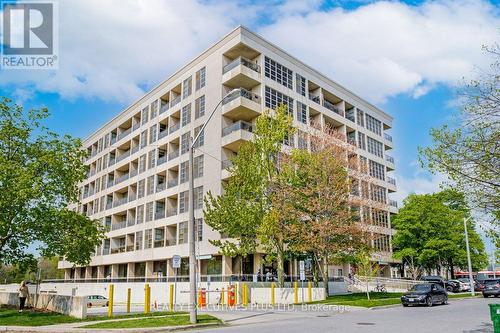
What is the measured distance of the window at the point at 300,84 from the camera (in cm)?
4656

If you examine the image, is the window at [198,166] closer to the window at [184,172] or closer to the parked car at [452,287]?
the window at [184,172]

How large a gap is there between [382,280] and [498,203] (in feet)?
124

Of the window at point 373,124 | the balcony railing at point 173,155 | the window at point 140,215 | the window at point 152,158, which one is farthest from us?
the window at point 373,124

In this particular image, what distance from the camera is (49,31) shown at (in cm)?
1991

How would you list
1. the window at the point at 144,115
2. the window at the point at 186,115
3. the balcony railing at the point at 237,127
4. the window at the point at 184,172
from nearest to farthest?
the balcony railing at the point at 237,127
the window at the point at 184,172
the window at the point at 186,115
the window at the point at 144,115

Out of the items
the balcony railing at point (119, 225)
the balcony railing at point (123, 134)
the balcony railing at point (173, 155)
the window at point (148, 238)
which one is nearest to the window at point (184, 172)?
the balcony railing at point (173, 155)

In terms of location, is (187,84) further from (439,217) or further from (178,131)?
(439,217)

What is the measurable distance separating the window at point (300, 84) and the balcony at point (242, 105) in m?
7.14

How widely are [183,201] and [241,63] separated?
14.5 meters

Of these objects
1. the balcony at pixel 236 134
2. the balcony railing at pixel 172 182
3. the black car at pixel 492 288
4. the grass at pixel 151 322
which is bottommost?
the black car at pixel 492 288

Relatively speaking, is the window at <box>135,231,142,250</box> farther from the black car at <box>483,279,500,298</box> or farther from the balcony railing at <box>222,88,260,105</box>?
the black car at <box>483,279,500,298</box>

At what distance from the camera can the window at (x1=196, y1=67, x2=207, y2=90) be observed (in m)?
44.7

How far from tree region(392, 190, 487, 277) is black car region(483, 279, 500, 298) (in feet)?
57.5

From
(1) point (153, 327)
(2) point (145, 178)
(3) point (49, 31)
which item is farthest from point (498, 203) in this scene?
(2) point (145, 178)
